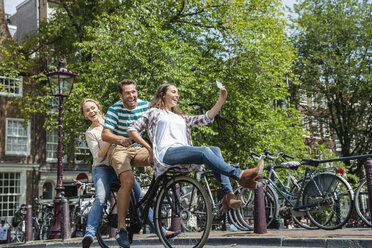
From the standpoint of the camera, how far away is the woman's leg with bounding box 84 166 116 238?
5.04 metres

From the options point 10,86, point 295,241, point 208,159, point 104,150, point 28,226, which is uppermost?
point 10,86

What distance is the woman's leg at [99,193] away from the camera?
16.5 ft

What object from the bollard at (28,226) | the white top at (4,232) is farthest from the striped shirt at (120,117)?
the white top at (4,232)

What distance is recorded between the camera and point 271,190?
27.5 feet

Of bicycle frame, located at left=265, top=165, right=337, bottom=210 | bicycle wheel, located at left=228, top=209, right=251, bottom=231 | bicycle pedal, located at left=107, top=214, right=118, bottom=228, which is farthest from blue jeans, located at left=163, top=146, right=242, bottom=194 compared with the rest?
bicycle wheel, located at left=228, top=209, right=251, bottom=231

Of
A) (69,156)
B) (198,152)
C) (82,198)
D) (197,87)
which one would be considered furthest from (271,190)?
(69,156)

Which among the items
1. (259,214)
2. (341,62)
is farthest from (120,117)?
(341,62)

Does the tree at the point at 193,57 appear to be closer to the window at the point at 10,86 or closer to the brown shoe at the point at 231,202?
the window at the point at 10,86

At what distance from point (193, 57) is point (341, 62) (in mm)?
12515

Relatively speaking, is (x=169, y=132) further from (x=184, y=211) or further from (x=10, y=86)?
(x=10, y=86)

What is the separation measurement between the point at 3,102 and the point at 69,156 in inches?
406

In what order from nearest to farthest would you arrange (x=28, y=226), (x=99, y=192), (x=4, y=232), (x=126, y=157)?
1. (x=126, y=157)
2. (x=99, y=192)
3. (x=28, y=226)
4. (x=4, y=232)

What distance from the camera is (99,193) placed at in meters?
5.07

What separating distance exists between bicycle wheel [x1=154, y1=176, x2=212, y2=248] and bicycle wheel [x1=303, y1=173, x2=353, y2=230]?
12.1 feet
